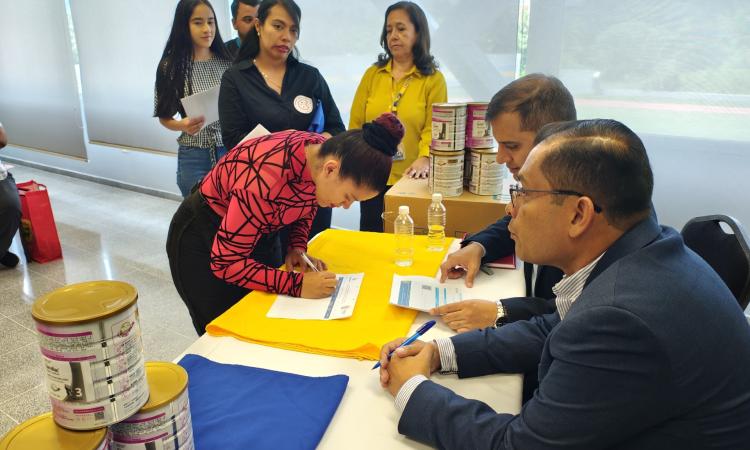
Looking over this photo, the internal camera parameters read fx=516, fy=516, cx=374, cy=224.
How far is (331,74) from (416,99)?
1423 mm

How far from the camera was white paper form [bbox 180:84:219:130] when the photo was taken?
2.54m

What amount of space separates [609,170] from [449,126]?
117 centimetres

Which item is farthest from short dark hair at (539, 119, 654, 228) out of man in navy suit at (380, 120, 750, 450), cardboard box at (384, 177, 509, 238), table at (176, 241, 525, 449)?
cardboard box at (384, 177, 509, 238)

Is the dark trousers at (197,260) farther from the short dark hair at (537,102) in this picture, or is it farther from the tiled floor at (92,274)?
the tiled floor at (92,274)

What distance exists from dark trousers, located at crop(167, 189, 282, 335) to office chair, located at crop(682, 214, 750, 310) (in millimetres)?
1239

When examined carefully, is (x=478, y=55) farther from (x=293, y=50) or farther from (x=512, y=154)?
(x=512, y=154)

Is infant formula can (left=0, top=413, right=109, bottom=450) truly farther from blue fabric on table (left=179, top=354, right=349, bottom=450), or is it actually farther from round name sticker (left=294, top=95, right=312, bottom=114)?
round name sticker (left=294, top=95, right=312, bottom=114)

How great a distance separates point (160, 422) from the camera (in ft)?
2.36

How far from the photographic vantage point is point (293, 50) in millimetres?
2496

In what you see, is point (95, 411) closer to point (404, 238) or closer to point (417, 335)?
point (417, 335)

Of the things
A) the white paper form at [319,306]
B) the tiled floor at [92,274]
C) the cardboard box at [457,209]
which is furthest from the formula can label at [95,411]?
the tiled floor at [92,274]

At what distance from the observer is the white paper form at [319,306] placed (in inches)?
51.3

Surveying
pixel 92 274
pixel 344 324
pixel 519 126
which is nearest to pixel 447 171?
pixel 519 126

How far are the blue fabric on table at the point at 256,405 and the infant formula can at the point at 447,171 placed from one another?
1178mm
